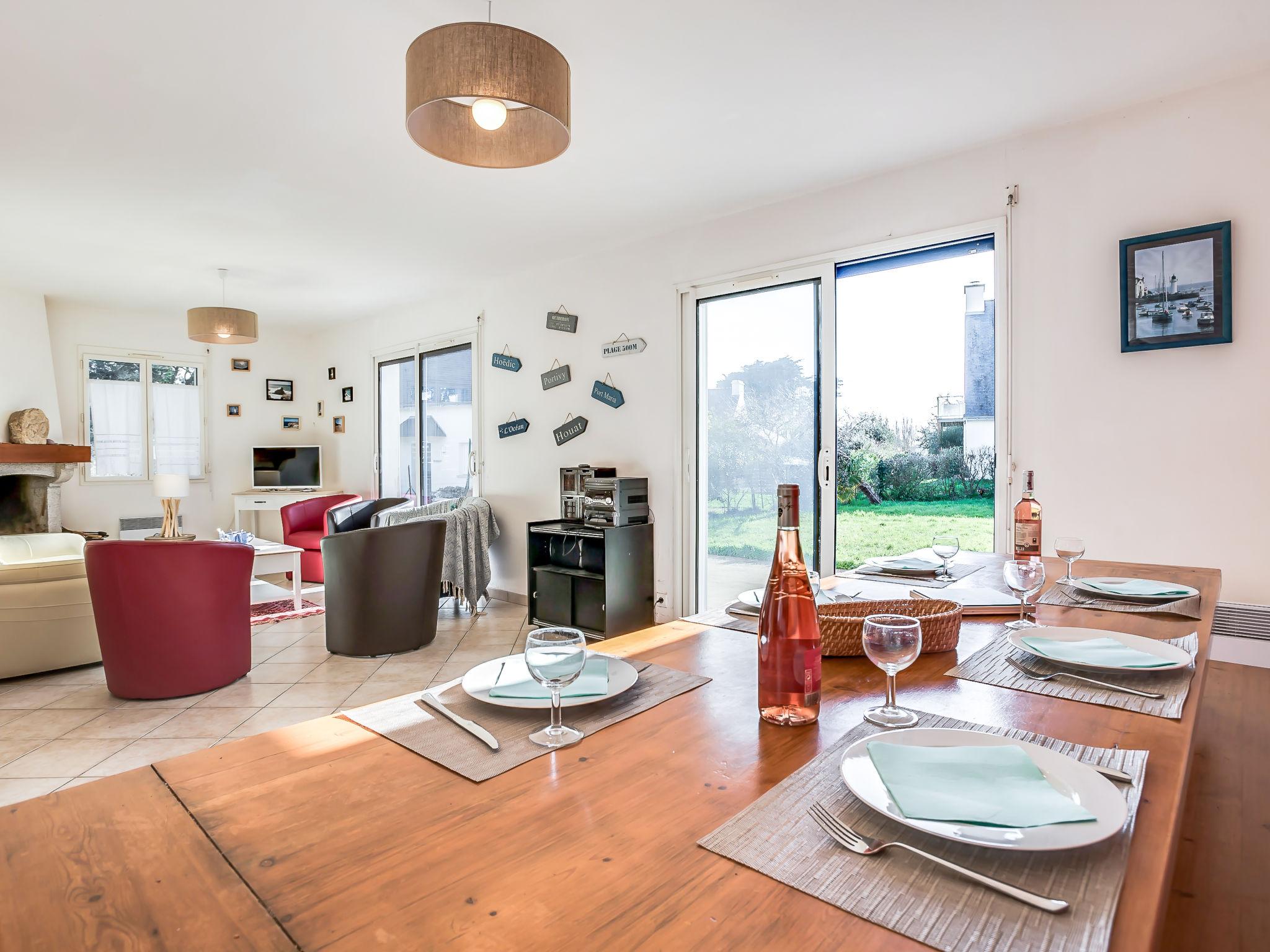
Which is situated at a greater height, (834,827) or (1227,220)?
(1227,220)

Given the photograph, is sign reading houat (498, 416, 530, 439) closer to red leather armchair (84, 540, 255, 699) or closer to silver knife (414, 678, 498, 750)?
red leather armchair (84, 540, 255, 699)

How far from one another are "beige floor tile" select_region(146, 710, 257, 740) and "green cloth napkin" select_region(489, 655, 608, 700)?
2.47 metres

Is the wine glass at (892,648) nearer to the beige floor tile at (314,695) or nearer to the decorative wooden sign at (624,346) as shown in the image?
the beige floor tile at (314,695)

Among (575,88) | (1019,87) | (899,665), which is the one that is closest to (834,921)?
(899,665)

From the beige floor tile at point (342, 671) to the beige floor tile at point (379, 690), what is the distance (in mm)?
123

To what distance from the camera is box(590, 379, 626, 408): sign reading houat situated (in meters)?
4.77

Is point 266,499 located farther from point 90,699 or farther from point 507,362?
point 90,699

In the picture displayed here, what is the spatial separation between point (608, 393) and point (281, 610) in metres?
2.97

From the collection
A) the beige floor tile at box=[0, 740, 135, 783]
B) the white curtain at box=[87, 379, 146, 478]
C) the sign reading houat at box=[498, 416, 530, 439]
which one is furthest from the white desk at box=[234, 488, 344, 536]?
the beige floor tile at box=[0, 740, 135, 783]

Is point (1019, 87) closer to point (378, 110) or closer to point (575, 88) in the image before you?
point (575, 88)

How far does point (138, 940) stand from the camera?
513 millimetres

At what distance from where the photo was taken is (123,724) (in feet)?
10.0

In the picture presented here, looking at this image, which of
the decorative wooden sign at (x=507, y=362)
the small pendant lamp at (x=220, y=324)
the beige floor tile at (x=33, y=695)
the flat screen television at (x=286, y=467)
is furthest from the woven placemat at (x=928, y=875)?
the flat screen television at (x=286, y=467)

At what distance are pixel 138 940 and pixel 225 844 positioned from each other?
129 mm
